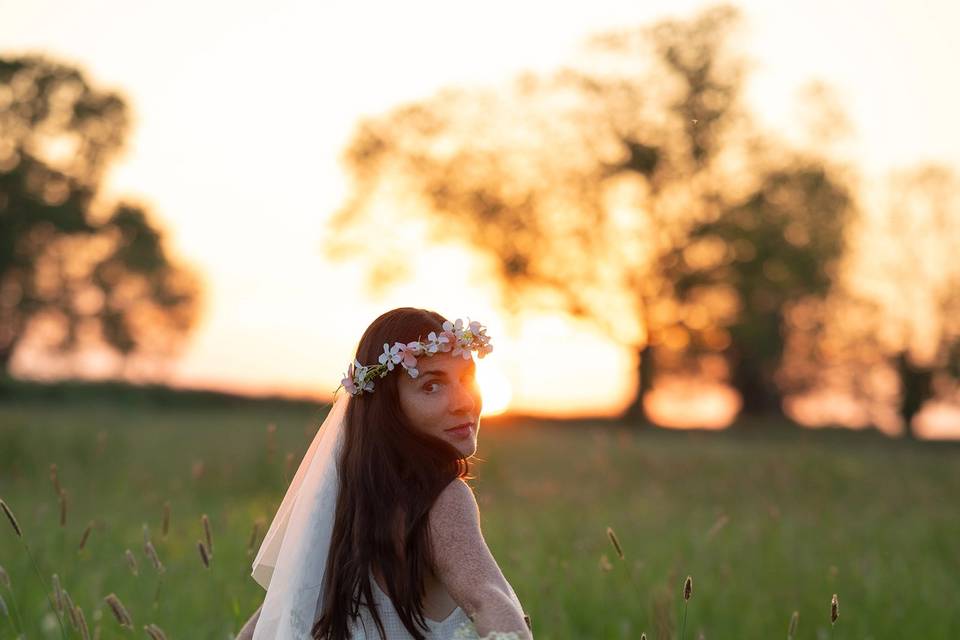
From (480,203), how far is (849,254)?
13.7 metres

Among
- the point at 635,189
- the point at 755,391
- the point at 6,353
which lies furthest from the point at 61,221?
the point at 755,391

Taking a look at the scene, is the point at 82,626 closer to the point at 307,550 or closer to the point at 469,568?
the point at 307,550

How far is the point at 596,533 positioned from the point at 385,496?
6.57 metres

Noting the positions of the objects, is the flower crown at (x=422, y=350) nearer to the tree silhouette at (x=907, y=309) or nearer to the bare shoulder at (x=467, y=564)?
the bare shoulder at (x=467, y=564)

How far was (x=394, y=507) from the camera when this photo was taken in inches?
125

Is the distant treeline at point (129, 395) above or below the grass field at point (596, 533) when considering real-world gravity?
above

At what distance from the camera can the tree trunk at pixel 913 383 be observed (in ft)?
144

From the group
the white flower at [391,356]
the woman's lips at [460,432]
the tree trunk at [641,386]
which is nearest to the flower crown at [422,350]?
the white flower at [391,356]

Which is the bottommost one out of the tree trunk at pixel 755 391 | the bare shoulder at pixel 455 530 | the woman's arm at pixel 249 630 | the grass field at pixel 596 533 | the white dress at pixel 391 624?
the grass field at pixel 596 533

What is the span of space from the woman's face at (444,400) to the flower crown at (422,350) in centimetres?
3

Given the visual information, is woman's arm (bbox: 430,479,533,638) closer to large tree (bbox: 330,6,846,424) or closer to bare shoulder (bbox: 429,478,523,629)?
bare shoulder (bbox: 429,478,523,629)

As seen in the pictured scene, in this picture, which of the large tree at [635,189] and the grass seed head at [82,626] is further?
the large tree at [635,189]

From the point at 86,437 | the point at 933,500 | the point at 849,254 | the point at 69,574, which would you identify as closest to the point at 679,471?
the point at 933,500

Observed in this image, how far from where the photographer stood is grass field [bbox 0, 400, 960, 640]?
607 centimetres
